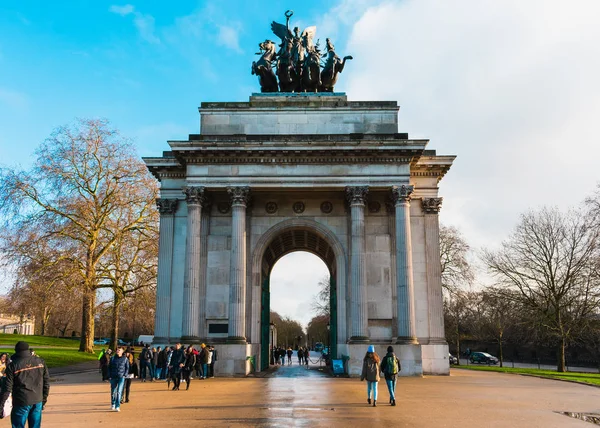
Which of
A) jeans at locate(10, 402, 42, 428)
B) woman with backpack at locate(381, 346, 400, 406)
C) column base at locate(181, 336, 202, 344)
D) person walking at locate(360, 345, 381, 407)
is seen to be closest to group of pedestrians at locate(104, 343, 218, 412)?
column base at locate(181, 336, 202, 344)

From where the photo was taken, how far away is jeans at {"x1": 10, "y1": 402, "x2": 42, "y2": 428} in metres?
8.88

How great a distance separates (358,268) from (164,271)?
10.7 metres

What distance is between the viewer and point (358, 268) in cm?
2791

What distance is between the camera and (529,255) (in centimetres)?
4341

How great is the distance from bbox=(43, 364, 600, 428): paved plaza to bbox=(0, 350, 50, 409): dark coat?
11.4 ft

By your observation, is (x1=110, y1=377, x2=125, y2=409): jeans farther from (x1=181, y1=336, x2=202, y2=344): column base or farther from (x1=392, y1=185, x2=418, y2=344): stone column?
(x1=392, y1=185, x2=418, y2=344): stone column

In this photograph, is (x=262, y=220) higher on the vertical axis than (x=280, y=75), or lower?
lower

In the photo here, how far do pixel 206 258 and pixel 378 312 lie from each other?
9798 millimetres

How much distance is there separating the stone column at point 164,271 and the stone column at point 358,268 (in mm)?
9989

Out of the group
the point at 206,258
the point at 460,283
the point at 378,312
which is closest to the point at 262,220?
the point at 206,258

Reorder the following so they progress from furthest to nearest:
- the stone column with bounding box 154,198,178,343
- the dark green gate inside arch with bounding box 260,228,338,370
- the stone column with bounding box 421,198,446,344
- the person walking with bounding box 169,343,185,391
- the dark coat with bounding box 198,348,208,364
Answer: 1. the dark green gate inside arch with bounding box 260,228,338,370
2. the stone column with bounding box 421,198,446,344
3. the stone column with bounding box 154,198,178,343
4. the dark coat with bounding box 198,348,208,364
5. the person walking with bounding box 169,343,185,391

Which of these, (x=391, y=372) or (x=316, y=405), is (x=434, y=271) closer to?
(x=391, y=372)

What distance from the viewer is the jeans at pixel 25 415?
29.1 feet

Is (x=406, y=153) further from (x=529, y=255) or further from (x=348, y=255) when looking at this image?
(x=529, y=255)
